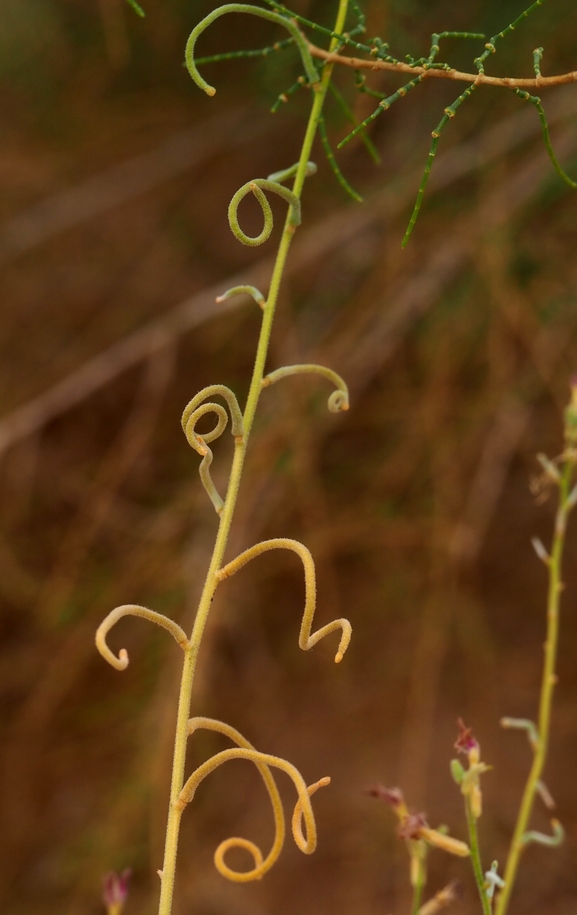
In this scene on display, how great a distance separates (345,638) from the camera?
0.77 ft

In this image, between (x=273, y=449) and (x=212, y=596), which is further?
(x=273, y=449)

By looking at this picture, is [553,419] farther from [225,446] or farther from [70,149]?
[70,149]

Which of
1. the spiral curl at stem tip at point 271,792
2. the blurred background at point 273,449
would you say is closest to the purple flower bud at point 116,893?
the spiral curl at stem tip at point 271,792

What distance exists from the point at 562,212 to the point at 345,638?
0.85 meters

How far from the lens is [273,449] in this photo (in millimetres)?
864

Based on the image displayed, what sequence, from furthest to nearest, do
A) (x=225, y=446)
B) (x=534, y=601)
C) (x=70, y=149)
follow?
1. (x=534, y=601)
2. (x=70, y=149)
3. (x=225, y=446)

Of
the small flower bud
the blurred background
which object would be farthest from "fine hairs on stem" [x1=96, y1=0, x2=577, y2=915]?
the blurred background

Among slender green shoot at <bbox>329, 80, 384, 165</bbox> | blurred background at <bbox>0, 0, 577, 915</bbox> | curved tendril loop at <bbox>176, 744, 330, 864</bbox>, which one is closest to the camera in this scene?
curved tendril loop at <bbox>176, 744, 330, 864</bbox>

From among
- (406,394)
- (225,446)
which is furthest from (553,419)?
(225,446)

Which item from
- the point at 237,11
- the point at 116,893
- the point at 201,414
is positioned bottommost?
the point at 116,893

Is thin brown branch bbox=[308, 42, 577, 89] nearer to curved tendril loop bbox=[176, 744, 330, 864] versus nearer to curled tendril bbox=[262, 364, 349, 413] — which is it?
curled tendril bbox=[262, 364, 349, 413]

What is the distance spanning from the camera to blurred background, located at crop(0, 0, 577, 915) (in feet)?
3.00

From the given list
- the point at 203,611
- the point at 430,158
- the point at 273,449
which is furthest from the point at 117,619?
the point at 273,449

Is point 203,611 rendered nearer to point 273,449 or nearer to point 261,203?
point 261,203
